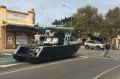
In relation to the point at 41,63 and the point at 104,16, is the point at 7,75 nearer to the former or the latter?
the point at 41,63

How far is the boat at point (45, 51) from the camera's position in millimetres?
24719

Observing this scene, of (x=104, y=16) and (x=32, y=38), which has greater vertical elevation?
(x=104, y=16)

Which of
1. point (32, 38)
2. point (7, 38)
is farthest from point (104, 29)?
point (7, 38)

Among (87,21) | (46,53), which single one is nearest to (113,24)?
(87,21)

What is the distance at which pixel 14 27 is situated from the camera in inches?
1831

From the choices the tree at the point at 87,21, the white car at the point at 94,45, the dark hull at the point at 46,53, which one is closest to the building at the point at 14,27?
the white car at the point at 94,45

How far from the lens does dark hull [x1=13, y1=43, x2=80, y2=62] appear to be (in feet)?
80.7

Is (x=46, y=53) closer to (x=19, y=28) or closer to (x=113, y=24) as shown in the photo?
(x=19, y=28)

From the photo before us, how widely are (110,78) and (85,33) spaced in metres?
61.8

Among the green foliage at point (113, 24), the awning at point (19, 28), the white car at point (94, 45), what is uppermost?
the green foliage at point (113, 24)

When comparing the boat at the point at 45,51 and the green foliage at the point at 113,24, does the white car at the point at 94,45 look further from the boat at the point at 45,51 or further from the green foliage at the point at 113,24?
the boat at the point at 45,51

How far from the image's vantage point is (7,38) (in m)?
46.3

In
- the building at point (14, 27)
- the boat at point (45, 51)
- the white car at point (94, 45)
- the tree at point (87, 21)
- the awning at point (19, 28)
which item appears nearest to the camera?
the boat at point (45, 51)

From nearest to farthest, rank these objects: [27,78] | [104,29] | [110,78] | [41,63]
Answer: [27,78] < [110,78] < [41,63] < [104,29]
